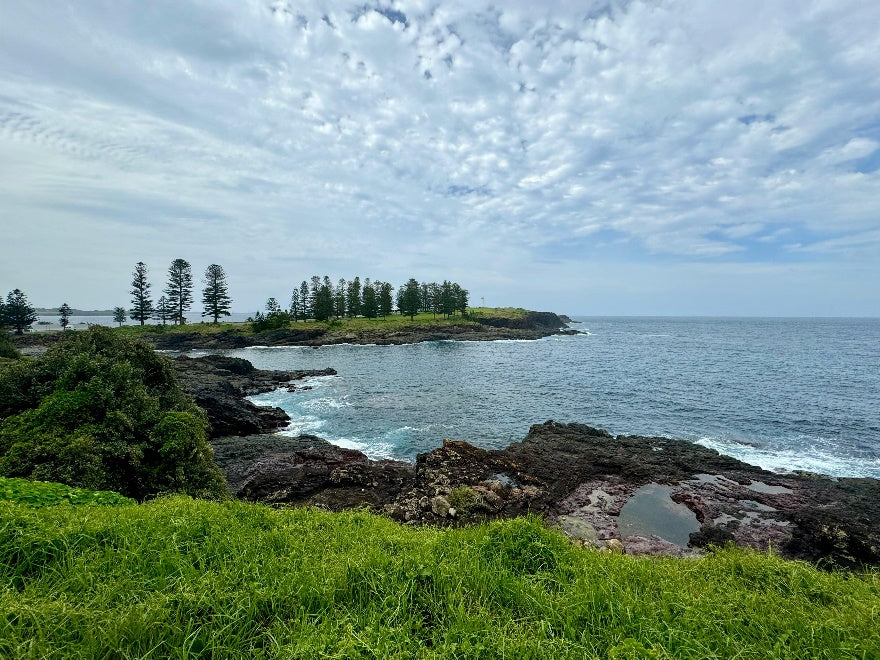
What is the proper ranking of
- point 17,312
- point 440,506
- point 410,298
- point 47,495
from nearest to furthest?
point 47,495
point 440,506
point 17,312
point 410,298

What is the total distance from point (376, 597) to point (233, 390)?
35509 millimetres

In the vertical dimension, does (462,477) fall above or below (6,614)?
below

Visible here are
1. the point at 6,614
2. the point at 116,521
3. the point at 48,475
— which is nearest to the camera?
the point at 6,614

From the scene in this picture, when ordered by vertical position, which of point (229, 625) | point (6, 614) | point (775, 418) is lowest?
Answer: point (775, 418)

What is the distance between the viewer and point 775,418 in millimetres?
31516

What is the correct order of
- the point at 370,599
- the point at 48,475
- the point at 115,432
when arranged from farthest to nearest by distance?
the point at 115,432 → the point at 48,475 → the point at 370,599

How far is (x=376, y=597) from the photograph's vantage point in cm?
499

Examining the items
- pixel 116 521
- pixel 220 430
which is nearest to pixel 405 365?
pixel 220 430

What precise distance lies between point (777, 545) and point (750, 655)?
13.4 m

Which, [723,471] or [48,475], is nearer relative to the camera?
[48,475]

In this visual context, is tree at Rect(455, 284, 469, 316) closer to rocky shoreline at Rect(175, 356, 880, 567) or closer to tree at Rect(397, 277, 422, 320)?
tree at Rect(397, 277, 422, 320)

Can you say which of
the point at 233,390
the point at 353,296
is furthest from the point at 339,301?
the point at 233,390

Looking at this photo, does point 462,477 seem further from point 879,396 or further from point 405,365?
point 879,396

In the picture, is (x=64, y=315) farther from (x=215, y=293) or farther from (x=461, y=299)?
(x=461, y=299)
